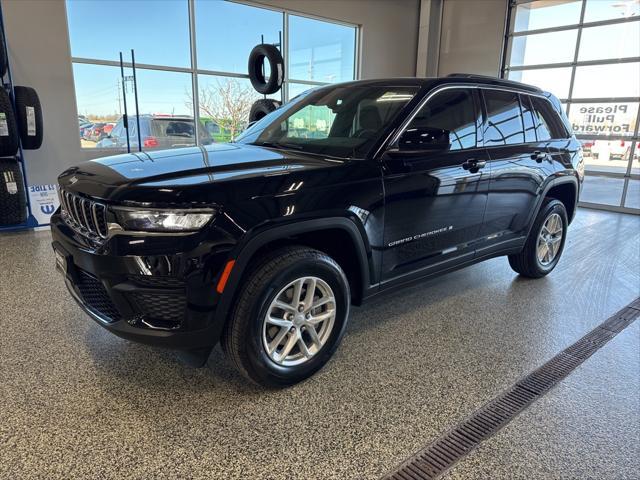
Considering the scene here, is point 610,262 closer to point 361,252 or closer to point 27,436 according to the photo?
point 361,252

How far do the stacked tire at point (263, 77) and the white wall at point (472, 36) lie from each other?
496 cm

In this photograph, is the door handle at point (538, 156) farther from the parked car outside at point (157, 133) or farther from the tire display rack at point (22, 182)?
the parked car outside at point (157, 133)

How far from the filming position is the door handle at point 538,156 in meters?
3.40

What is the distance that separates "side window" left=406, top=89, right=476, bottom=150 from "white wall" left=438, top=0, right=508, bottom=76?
770cm

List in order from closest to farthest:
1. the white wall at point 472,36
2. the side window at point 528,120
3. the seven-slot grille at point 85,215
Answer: the seven-slot grille at point 85,215 < the side window at point 528,120 < the white wall at point 472,36

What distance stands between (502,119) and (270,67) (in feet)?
16.3

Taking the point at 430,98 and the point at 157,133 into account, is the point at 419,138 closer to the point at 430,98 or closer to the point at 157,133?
the point at 430,98

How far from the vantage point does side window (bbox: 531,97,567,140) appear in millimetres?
3537

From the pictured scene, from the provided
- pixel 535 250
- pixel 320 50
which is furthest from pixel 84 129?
pixel 535 250

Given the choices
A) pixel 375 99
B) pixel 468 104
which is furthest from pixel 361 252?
pixel 468 104

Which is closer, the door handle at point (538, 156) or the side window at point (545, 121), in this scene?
the door handle at point (538, 156)

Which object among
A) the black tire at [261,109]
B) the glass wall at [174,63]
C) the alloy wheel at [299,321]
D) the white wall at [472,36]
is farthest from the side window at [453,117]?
the white wall at [472,36]

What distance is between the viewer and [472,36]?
32.4 feet

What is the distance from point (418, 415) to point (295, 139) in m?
1.78
